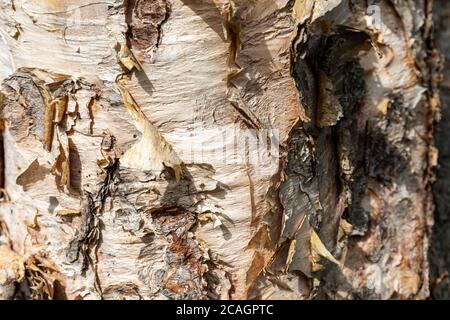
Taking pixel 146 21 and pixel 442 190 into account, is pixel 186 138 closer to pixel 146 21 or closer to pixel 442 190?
pixel 146 21

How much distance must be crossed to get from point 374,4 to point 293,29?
1.01 feet

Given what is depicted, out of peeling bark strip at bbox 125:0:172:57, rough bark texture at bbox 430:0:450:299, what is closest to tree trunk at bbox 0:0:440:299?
peeling bark strip at bbox 125:0:172:57

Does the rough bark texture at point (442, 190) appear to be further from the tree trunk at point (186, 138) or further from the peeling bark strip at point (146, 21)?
the peeling bark strip at point (146, 21)

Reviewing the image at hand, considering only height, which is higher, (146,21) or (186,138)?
(146,21)

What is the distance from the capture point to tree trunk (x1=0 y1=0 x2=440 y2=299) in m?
0.84

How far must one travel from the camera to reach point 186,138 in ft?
2.87

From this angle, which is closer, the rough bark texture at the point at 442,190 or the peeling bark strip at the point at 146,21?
the peeling bark strip at the point at 146,21

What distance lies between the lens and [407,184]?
121cm

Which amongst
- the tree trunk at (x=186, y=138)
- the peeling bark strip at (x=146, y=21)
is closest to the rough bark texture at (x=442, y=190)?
the tree trunk at (x=186, y=138)

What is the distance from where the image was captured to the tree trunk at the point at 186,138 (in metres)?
0.84

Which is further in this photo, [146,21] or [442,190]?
[442,190]

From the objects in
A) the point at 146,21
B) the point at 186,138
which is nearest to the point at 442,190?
the point at 186,138

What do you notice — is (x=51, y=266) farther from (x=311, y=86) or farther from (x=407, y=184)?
(x=407, y=184)

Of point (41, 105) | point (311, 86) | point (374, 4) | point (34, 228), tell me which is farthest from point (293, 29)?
point (34, 228)
